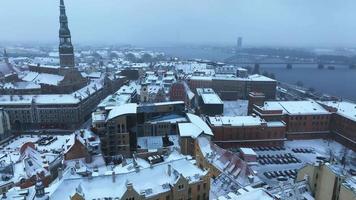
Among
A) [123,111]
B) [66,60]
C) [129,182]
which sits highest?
[66,60]

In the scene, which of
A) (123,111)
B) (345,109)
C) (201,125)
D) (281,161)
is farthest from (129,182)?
(345,109)

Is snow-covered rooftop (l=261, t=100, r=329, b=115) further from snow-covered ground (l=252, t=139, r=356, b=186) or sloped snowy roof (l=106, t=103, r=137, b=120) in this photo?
sloped snowy roof (l=106, t=103, r=137, b=120)

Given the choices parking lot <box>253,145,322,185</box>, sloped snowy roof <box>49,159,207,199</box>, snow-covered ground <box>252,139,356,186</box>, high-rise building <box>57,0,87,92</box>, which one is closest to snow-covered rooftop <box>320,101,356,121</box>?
snow-covered ground <box>252,139,356,186</box>

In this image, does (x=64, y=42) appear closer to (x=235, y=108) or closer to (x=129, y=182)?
(x=235, y=108)

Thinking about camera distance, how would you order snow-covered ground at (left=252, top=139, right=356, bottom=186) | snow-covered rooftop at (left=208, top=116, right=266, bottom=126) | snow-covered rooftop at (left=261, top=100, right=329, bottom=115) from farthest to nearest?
snow-covered rooftop at (left=261, top=100, right=329, bottom=115) → snow-covered rooftop at (left=208, top=116, right=266, bottom=126) → snow-covered ground at (left=252, top=139, right=356, bottom=186)

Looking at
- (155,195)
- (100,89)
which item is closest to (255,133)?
(155,195)

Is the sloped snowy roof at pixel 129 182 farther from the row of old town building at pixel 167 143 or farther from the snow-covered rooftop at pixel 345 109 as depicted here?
the snow-covered rooftop at pixel 345 109

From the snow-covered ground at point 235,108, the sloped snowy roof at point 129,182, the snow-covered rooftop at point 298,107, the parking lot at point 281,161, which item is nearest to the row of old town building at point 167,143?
the sloped snowy roof at point 129,182

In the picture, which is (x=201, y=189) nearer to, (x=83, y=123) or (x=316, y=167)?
(x=316, y=167)

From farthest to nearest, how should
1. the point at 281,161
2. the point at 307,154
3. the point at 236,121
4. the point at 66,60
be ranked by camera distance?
the point at 66,60 → the point at 236,121 → the point at 307,154 → the point at 281,161
